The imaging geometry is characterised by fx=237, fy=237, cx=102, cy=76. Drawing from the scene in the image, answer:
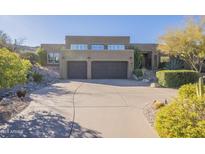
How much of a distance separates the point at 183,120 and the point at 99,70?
1975cm

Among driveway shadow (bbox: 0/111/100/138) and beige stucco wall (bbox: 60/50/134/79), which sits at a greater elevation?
beige stucco wall (bbox: 60/50/134/79)

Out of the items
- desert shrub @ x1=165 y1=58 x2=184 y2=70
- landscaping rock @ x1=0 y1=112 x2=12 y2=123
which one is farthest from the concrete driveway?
desert shrub @ x1=165 y1=58 x2=184 y2=70

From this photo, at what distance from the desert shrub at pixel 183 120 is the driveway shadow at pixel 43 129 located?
1.79 meters

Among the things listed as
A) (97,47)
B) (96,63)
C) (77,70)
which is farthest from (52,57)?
(96,63)

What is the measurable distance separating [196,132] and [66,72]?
20.4 m

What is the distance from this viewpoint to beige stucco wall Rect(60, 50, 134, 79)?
24.2m

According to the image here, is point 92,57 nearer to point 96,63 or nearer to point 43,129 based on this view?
point 96,63

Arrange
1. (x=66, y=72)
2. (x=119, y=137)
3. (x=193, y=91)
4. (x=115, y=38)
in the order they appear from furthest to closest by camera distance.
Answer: (x=115, y=38) < (x=66, y=72) < (x=193, y=91) < (x=119, y=137)

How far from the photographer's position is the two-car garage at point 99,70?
2441 centimetres

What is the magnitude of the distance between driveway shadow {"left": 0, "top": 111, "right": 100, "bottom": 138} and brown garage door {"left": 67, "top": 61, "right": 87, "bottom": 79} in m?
16.8

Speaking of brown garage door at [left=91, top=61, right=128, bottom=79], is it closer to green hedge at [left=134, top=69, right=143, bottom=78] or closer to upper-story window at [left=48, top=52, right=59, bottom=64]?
green hedge at [left=134, top=69, right=143, bottom=78]
